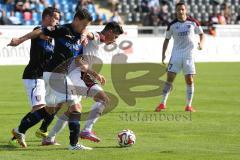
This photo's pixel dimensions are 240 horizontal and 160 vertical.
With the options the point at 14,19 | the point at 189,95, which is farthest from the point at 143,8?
the point at 189,95

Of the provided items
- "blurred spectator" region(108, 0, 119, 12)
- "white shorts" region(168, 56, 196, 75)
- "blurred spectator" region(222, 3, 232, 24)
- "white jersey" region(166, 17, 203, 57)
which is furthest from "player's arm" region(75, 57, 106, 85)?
"blurred spectator" region(222, 3, 232, 24)

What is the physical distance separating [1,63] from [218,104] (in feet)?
46.4

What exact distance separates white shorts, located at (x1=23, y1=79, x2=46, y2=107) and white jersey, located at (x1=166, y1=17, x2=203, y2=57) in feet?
19.2

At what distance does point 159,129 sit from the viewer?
1311 cm

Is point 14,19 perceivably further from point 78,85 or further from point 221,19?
point 78,85

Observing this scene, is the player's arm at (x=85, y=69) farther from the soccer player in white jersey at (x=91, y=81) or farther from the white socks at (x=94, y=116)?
the white socks at (x=94, y=116)

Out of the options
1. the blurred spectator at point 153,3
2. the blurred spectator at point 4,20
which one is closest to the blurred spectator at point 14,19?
the blurred spectator at point 4,20

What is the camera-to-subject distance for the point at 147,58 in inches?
1265

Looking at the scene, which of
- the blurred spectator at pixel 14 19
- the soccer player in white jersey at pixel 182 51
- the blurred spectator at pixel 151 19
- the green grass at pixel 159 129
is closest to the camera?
the green grass at pixel 159 129

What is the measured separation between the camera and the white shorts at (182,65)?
1634cm

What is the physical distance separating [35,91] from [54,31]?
1342 mm

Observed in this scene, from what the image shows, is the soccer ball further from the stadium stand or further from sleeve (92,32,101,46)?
the stadium stand

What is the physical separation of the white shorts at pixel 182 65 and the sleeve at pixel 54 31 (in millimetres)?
6387

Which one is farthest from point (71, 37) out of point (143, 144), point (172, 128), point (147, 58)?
point (147, 58)
